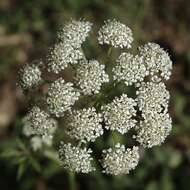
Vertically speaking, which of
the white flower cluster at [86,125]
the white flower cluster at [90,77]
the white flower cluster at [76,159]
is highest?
the white flower cluster at [90,77]

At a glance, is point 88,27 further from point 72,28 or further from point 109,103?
point 109,103

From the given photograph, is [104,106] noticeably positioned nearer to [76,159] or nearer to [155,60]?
[76,159]

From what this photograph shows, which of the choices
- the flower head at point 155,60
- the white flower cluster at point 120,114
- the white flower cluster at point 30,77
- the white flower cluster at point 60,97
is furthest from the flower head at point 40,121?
the flower head at point 155,60

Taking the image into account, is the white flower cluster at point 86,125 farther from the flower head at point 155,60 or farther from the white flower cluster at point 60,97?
the flower head at point 155,60

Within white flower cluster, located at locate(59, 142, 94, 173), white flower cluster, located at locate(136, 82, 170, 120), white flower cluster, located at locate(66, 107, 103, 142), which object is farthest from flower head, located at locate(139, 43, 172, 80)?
white flower cluster, located at locate(59, 142, 94, 173)

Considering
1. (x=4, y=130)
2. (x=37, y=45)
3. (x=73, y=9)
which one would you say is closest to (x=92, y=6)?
(x=73, y=9)

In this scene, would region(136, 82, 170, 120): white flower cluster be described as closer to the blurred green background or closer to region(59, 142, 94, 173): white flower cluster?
region(59, 142, 94, 173): white flower cluster

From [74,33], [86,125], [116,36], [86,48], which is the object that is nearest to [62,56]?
[74,33]
